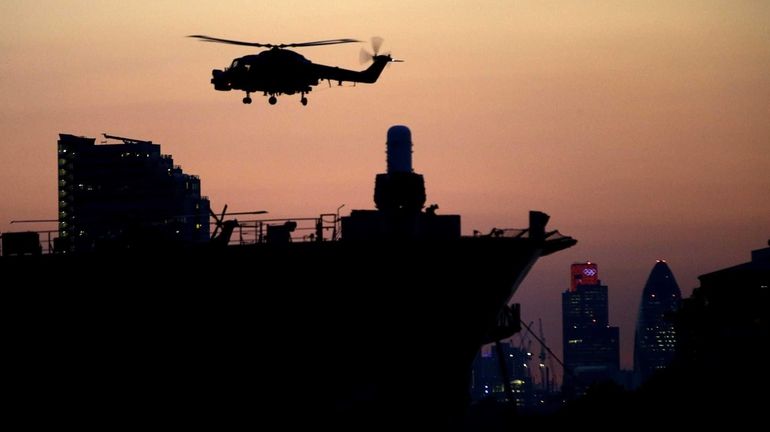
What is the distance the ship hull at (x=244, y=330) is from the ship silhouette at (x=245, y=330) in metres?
0.05

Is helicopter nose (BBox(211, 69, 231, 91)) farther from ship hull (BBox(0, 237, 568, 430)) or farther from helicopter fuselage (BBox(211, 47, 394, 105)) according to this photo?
ship hull (BBox(0, 237, 568, 430))

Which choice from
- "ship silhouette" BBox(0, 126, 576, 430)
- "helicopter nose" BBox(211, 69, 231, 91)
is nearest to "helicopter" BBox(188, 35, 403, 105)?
"helicopter nose" BBox(211, 69, 231, 91)

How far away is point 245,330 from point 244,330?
4 cm

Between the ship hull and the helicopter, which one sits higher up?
the helicopter

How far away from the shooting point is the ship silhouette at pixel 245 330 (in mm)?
57094

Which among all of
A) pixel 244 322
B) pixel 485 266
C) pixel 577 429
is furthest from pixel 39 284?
pixel 577 429

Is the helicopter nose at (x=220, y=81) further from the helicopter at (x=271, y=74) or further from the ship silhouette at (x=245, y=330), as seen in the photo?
the ship silhouette at (x=245, y=330)

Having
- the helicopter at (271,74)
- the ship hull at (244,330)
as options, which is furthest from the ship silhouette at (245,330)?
the helicopter at (271,74)

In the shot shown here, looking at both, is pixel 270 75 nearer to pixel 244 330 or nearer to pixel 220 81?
pixel 220 81

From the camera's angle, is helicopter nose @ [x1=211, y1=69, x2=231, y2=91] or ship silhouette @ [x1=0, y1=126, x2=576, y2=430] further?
helicopter nose @ [x1=211, y1=69, x2=231, y2=91]

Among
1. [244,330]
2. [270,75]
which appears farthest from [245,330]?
[270,75]

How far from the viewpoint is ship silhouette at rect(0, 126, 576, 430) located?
57.1 m

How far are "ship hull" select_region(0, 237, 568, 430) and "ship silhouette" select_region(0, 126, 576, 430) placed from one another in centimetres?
5

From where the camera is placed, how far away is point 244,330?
58062mm
